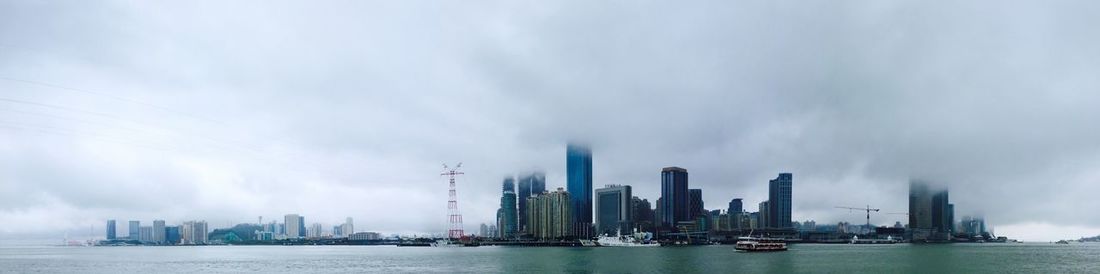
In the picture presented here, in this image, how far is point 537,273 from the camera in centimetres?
11444

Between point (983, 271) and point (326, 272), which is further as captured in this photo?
point (326, 272)

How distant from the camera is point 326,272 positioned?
5010 inches

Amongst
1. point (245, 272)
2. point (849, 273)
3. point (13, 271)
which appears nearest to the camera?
point (849, 273)

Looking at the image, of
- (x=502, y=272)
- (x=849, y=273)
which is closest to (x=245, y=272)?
(x=502, y=272)

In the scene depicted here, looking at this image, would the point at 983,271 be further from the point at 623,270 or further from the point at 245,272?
the point at 245,272

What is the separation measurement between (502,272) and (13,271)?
99.0m

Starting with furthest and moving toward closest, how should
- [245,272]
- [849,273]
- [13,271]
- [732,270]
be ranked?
1. [13,271]
2. [245,272]
3. [732,270]
4. [849,273]

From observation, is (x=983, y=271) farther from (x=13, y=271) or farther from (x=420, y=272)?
(x=13, y=271)

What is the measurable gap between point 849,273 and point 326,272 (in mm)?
87309

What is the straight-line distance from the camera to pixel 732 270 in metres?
120

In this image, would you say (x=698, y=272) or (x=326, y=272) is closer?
(x=698, y=272)

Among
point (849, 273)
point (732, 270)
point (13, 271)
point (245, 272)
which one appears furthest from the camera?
point (13, 271)

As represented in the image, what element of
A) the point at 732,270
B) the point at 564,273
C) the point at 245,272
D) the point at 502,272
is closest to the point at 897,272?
the point at 732,270

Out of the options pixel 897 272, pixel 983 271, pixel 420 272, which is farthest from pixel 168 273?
pixel 983 271
